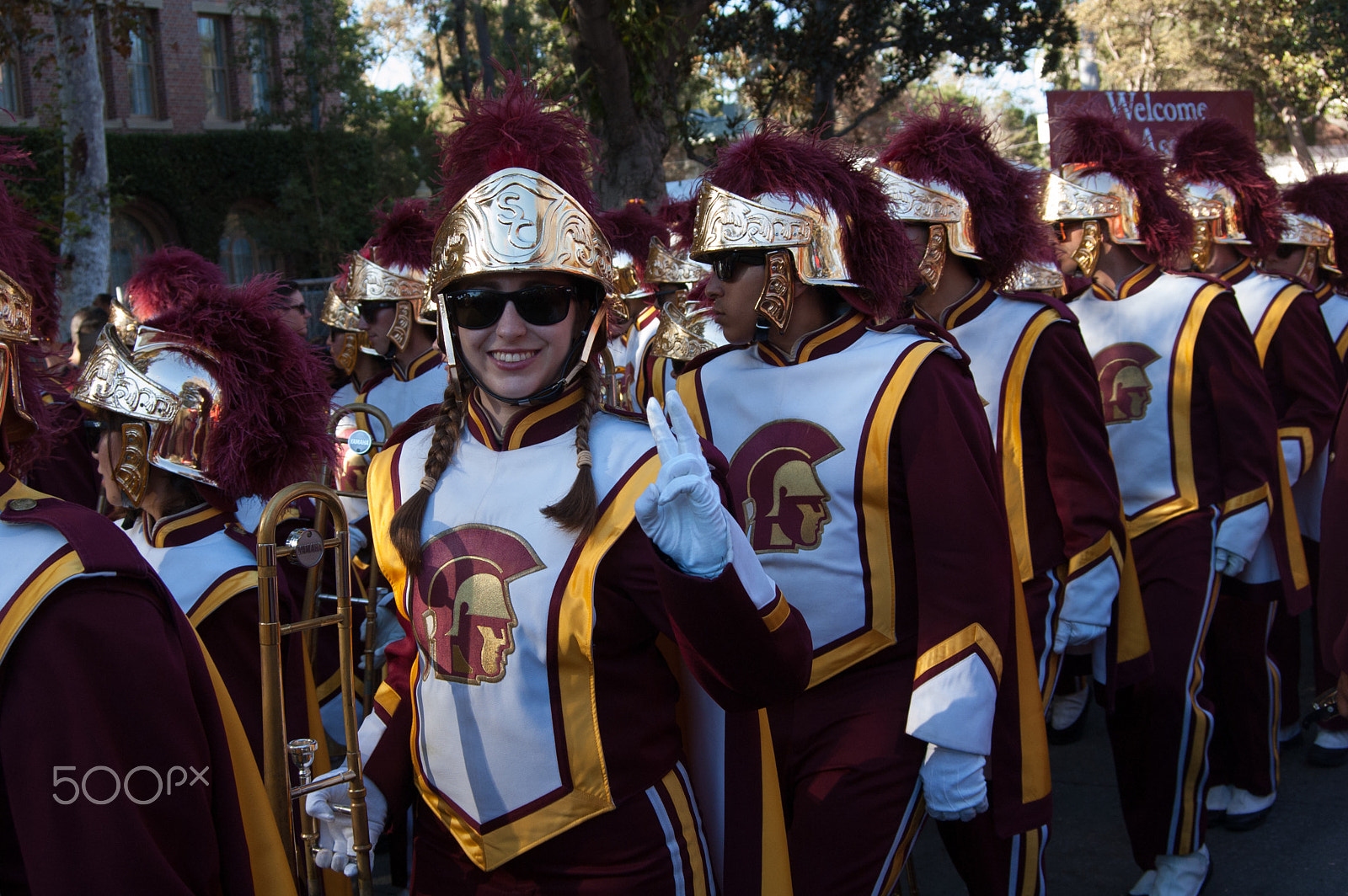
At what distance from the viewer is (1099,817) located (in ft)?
16.5

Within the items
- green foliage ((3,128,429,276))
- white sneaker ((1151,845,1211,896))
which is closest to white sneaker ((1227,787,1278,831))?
white sneaker ((1151,845,1211,896))

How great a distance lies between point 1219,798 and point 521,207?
3971 mm

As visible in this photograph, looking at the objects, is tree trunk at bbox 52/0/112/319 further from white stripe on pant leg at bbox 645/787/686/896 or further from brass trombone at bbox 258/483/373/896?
white stripe on pant leg at bbox 645/787/686/896

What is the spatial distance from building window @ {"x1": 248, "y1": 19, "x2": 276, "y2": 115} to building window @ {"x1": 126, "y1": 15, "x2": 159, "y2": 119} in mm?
1728

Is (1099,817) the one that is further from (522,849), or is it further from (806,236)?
(522,849)

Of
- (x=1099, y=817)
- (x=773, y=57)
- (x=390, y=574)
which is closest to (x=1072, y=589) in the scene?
(x=1099, y=817)

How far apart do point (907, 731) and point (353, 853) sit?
1.17 m

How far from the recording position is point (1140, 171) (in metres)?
4.97

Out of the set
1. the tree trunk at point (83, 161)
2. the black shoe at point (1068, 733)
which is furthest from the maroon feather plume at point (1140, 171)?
the tree trunk at point (83, 161)

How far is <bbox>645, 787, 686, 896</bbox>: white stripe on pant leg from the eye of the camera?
2158mm

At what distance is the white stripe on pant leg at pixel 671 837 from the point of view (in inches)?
85.0

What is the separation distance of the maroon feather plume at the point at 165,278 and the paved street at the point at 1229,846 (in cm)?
342

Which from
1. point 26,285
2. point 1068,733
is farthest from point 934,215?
point 1068,733

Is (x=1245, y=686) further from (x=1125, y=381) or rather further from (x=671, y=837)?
(x=671, y=837)
